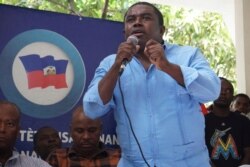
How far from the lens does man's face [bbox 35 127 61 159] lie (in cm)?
350

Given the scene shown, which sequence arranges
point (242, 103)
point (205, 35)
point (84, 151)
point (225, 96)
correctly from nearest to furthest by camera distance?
point (84, 151), point (225, 96), point (242, 103), point (205, 35)

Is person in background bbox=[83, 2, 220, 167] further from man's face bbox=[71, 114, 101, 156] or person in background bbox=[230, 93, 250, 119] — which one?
person in background bbox=[230, 93, 250, 119]

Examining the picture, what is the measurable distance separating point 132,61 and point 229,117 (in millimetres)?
2367

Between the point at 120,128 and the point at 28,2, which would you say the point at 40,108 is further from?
the point at 28,2

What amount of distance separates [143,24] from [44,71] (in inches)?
76.5

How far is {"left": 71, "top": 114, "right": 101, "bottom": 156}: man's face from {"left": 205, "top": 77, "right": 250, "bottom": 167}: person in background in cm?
112

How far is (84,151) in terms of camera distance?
3.10 meters

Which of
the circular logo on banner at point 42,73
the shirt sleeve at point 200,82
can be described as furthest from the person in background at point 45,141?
the shirt sleeve at point 200,82

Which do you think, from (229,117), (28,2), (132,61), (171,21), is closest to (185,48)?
(132,61)

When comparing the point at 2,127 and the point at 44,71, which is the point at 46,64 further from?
the point at 2,127

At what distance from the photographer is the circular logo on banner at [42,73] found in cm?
342

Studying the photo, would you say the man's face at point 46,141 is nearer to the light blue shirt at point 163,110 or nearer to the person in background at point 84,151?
the person in background at point 84,151

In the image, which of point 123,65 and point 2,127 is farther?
point 2,127

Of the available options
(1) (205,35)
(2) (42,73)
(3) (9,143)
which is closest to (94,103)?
(3) (9,143)
